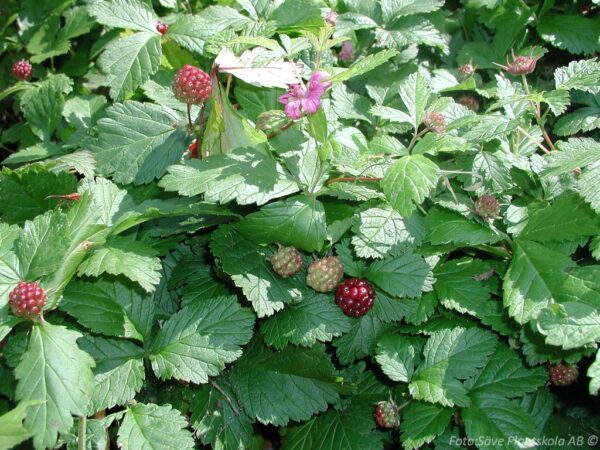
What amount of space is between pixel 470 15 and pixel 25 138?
2.10 m

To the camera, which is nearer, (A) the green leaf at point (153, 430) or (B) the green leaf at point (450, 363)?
(A) the green leaf at point (153, 430)

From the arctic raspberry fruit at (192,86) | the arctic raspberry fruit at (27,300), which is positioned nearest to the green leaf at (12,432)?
the arctic raspberry fruit at (27,300)

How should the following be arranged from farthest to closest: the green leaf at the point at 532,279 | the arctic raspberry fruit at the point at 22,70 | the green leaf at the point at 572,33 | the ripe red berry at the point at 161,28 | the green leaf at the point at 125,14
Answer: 1. the arctic raspberry fruit at the point at 22,70
2. the green leaf at the point at 572,33
3. the ripe red berry at the point at 161,28
4. the green leaf at the point at 125,14
5. the green leaf at the point at 532,279

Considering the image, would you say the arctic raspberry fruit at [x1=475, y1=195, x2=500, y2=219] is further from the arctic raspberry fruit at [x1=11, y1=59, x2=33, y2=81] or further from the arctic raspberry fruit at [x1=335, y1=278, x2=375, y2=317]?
the arctic raspberry fruit at [x1=11, y1=59, x2=33, y2=81]

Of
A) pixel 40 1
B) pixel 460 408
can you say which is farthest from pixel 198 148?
pixel 40 1

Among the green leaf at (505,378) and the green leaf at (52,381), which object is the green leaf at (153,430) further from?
the green leaf at (505,378)

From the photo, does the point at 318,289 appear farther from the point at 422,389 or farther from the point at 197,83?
the point at 197,83

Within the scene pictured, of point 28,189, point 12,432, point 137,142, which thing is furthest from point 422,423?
point 28,189

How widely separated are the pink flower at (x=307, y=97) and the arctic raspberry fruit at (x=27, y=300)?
2.70 ft

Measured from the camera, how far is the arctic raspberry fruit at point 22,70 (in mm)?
2723

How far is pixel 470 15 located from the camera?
9.43 feet

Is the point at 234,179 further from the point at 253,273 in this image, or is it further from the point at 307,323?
the point at 307,323

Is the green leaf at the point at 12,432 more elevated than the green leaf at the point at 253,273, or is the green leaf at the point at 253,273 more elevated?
the green leaf at the point at 12,432

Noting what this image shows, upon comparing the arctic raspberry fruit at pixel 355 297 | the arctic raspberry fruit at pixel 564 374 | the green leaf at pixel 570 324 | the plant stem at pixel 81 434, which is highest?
the green leaf at pixel 570 324
